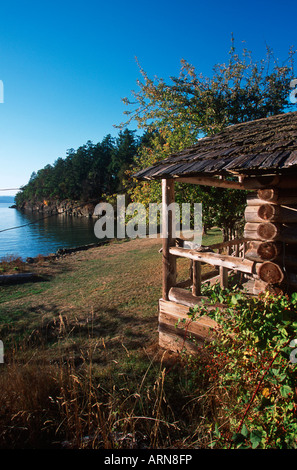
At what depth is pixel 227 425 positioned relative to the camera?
2.80 metres

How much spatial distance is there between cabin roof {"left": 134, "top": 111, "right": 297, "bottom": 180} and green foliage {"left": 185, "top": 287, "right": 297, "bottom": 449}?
167cm

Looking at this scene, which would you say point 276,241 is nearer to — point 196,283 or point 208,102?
point 196,283

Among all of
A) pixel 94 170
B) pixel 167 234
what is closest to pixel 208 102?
pixel 167 234

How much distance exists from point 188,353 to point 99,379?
5.13 feet

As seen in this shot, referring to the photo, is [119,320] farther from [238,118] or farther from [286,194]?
[238,118]

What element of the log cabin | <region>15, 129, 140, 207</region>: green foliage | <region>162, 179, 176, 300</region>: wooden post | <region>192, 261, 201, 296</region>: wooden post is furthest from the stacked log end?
<region>15, 129, 140, 207</region>: green foliage

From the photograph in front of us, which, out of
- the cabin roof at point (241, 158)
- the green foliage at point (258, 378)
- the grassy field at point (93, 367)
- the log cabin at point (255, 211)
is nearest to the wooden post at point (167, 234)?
the log cabin at point (255, 211)

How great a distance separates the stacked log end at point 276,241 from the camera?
12.2ft

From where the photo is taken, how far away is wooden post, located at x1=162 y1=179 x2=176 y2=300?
5027 mm

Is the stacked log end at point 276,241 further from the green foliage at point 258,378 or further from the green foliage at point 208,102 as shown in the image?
the green foliage at point 208,102

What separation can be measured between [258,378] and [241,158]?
9.29ft

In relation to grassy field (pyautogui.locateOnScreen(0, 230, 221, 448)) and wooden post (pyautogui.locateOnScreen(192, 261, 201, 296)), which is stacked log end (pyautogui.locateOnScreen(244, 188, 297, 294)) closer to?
wooden post (pyautogui.locateOnScreen(192, 261, 201, 296))

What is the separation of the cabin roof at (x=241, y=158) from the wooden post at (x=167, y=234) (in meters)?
0.39

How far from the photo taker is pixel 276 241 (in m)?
3.80
